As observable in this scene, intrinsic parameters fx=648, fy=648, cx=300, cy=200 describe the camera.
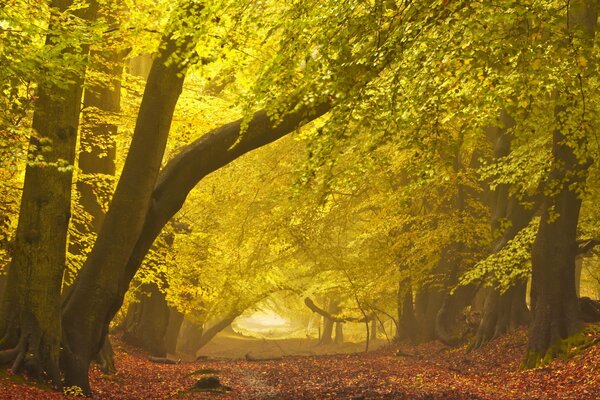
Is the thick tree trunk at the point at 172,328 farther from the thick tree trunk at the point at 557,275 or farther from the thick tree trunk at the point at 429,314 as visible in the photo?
the thick tree trunk at the point at 557,275

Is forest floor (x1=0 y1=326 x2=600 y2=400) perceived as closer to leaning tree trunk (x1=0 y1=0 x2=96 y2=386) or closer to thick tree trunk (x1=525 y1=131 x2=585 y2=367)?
leaning tree trunk (x1=0 y1=0 x2=96 y2=386)

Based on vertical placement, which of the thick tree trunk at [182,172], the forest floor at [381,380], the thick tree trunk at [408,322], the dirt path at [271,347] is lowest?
the dirt path at [271,347]

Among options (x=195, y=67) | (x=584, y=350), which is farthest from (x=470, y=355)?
(x=195, y=67)

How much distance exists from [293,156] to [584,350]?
13.7 m

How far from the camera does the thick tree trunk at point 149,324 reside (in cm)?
2347

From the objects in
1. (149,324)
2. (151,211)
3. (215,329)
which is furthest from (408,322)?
(151,211)

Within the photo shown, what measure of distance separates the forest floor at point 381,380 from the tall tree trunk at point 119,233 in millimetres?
1092

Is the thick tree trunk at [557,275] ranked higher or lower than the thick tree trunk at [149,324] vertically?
higher

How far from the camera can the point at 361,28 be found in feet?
25.8

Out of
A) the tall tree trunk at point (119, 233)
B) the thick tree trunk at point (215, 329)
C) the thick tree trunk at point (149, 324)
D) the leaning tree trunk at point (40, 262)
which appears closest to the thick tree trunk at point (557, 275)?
the tall tree trunk at point (119, 233)

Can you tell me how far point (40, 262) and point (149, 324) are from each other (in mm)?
14413

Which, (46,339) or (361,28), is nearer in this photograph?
(361,28)

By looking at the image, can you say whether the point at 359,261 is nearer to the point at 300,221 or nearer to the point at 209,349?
the point at 300,221

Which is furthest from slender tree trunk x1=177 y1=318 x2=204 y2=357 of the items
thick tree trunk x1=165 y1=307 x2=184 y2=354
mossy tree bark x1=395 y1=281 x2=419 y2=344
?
mossy tree bark x1=395 y1=281 x2=419 y2=344
